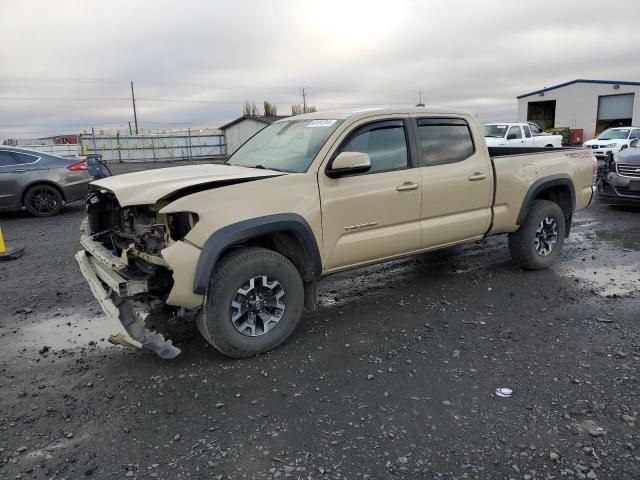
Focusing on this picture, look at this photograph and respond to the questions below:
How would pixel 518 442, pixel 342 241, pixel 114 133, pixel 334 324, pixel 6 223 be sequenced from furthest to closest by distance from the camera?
pixel 114 133 < pixel 6 223 < pixel 334 324 < pixel 342 241 < pixel 518 442

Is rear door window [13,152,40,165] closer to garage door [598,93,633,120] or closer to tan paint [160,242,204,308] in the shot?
tan paint [160,242,204,308]

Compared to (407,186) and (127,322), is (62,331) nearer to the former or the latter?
(127,322)

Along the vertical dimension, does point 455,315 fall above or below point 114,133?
below

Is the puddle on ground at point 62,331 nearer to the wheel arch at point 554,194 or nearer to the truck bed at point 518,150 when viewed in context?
the wheel arch at point 554,194

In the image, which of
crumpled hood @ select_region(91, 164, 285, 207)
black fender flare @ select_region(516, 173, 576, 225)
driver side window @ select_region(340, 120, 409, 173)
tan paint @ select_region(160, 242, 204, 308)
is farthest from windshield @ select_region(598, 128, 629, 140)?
tan paint @ select_region(160, 242, 204, 308)

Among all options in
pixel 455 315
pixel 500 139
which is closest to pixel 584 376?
pixel 455 315

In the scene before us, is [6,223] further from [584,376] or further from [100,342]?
[584,376]

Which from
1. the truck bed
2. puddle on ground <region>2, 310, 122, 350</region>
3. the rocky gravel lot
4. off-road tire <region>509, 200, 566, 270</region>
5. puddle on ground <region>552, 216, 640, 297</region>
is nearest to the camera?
the rocky gravel lot

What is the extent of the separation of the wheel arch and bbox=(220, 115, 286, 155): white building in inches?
1280

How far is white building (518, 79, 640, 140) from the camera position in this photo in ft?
130

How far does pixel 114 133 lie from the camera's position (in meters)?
36.6

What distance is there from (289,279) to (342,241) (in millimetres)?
614

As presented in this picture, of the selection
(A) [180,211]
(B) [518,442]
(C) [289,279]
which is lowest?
(B) [518,442]

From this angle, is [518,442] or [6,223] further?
[6,223]
